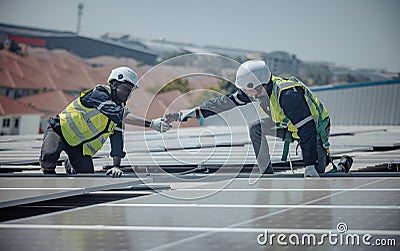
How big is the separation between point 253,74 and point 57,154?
2.59m

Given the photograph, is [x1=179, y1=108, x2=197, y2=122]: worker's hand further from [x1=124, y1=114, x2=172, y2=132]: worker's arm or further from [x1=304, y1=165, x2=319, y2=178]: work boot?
[x1=304, y1=165, x2=319, y2=178]: work boot

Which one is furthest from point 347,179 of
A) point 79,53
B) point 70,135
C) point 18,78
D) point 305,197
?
point 79,53

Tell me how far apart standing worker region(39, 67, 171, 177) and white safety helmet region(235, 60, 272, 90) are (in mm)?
1127

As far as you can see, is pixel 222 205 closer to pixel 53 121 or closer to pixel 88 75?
pixel 53 121

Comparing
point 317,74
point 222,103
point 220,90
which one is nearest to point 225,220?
point 222,103

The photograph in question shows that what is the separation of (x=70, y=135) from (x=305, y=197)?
11.3 ft

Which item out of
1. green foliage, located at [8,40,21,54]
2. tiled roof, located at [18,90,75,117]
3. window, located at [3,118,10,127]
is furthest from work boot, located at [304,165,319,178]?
green foliage, located at [8,40,21,54]

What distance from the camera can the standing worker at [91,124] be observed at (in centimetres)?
680

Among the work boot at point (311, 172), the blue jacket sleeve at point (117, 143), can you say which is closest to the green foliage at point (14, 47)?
the blue jacket sleeve at point (117, 143)

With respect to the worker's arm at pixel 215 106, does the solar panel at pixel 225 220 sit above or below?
below

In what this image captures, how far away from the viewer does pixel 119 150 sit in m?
7.19

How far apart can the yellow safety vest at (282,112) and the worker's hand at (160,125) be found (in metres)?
1.26

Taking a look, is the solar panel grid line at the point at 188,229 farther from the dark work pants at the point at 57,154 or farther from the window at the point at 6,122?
the window at the point at 6,122

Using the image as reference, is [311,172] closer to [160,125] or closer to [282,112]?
[282,112]
